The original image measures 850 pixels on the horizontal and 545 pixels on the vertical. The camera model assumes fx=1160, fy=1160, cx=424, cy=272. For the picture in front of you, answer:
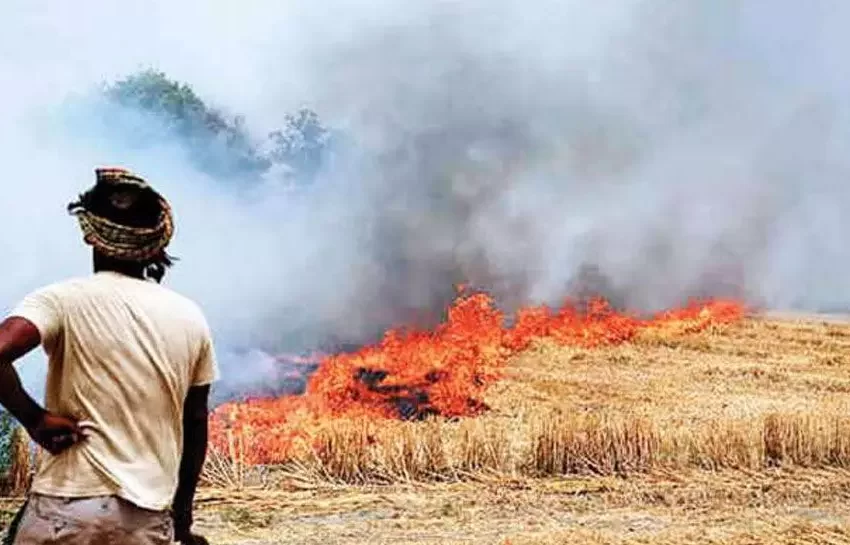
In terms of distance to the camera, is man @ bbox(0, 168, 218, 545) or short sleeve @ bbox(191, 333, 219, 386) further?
short sleeve @ bbox(191, 333, 219, 386)

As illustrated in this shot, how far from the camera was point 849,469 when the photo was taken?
844 cm

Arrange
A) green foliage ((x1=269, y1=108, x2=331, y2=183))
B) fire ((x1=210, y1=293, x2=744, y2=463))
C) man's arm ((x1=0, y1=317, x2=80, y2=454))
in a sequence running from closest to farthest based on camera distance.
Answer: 1. man's arm ((x1=0, y1=317, x2=80, y2=454))
2. fire ((x1=210, y1=293, x2=744, y2=463))
3. green foliage ((x1=269, y1=108, x2=331, y2=183))

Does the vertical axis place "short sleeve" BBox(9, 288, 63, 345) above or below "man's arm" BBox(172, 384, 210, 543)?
above

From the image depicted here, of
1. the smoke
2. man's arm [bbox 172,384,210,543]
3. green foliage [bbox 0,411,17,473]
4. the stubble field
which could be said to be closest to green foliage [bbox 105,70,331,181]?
the smoke

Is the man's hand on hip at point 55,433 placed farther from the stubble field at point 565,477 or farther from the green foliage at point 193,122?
the green foliage at point 193,122

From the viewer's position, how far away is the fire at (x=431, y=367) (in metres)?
9.10

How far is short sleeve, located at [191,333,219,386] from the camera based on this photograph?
2.99m

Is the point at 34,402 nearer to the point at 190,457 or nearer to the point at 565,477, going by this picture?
the point at 190,457

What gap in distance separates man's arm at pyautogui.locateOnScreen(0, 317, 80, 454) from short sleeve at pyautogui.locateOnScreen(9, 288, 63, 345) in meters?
0.01

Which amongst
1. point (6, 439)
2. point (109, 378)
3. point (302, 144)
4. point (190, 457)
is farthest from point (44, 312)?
point (302, 144)

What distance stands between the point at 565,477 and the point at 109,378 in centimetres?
576

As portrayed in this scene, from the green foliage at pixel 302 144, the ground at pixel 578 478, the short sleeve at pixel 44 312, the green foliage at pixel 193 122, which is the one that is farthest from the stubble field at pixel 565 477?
the short sleeve at pixel 44 312

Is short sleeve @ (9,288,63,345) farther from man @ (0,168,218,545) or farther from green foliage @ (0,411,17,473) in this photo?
green foliage @ (0,411,17,473)

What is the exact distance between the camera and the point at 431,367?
10.3m
